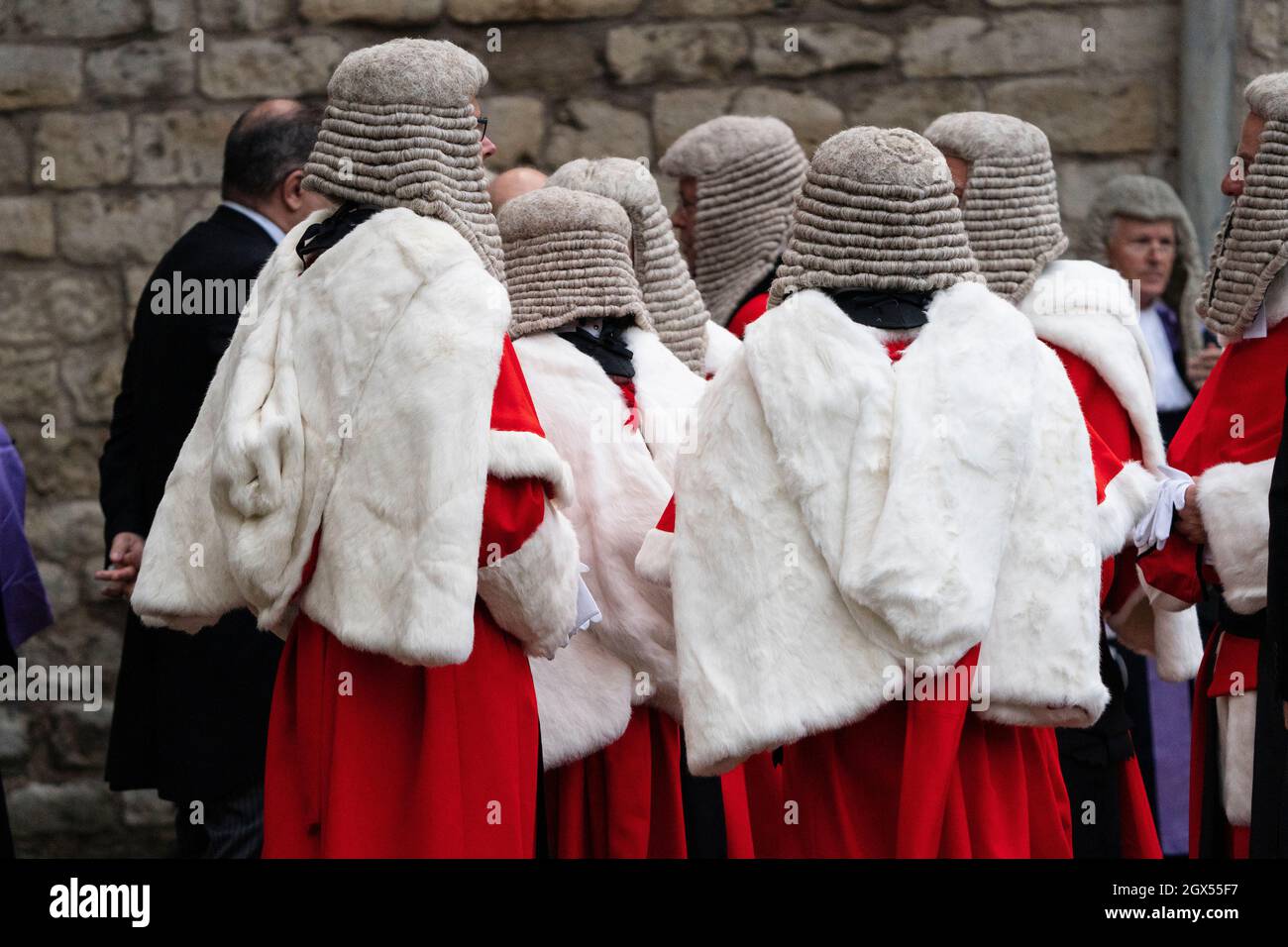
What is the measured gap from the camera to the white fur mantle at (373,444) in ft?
10.4

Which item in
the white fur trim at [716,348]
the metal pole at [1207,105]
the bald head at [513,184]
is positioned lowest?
the white fur trim at [716,348]

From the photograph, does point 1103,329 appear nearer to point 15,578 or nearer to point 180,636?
point 180,636

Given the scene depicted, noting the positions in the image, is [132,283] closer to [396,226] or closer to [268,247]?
[268,247]

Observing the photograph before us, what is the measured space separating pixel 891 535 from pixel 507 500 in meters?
0.68

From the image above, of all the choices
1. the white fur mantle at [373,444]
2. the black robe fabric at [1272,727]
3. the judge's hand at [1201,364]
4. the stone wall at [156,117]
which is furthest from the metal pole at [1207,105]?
the white fur mantle at [373,444]

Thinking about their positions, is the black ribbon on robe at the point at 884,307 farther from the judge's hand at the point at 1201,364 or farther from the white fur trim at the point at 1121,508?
the judge's hand at the point at 1201,364

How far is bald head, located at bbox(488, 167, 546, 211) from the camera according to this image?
5.72 meters

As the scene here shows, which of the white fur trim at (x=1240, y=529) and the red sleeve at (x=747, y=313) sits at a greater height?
the red sleeve at (x=747, y=313)

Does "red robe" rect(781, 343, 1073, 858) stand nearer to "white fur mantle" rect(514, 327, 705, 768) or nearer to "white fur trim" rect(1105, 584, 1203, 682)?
"white fur mantle" rect(514, 327, 705, 768)

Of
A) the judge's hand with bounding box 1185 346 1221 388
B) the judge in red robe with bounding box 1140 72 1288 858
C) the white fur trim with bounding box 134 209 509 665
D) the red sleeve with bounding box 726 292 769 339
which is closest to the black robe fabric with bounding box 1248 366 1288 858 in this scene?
the judge in red robe with bounding box 1140 72 1288 858

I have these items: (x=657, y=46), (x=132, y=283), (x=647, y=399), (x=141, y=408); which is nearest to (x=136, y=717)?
(x=141, y=408)

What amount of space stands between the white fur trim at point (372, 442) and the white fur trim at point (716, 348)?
1411 mm

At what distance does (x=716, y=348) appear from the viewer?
15.5 feet

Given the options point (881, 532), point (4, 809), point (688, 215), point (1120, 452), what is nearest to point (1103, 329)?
point (1120, 452)
